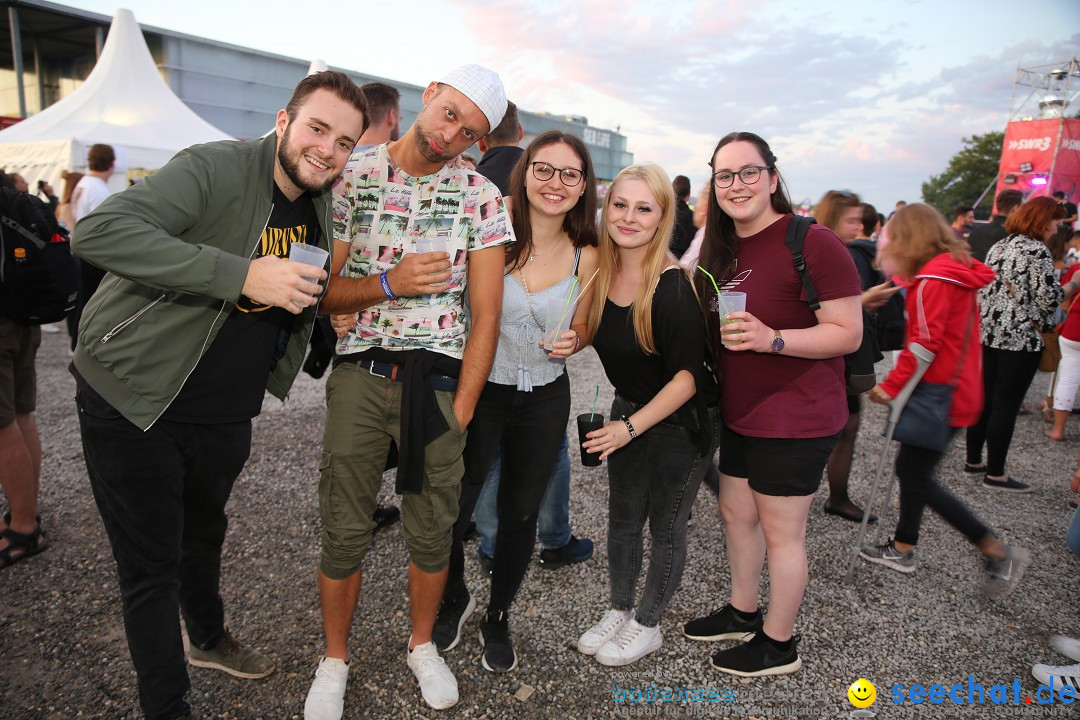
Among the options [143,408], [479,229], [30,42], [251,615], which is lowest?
[251,615]

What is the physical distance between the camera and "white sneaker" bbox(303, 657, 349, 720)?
7.11 ft

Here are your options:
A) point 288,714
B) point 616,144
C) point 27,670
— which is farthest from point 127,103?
point 616,144

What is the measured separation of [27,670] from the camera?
2.39 m

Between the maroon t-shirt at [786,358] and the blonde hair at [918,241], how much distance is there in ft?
4.31

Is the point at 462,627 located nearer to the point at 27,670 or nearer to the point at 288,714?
the point at 288,714

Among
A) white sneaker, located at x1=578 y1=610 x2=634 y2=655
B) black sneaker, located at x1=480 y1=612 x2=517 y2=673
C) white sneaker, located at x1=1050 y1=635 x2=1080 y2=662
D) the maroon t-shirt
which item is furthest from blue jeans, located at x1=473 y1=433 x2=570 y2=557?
white sneaker, located at x1=1050 y1=635 x2=1080 y2=662

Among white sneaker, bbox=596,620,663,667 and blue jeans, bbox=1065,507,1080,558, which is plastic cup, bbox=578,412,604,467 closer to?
white sneaker, bbox=596,620,663,667

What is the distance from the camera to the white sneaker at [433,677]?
2.29m

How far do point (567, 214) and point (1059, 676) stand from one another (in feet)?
9.39

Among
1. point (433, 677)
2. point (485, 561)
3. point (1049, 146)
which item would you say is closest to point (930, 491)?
point (485, 561)

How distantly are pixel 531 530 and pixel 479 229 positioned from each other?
1.28 metres

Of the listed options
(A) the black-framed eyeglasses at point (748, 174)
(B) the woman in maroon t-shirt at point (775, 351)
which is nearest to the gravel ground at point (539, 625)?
(B) the woman in maroon t-shirt at point (775, 351)

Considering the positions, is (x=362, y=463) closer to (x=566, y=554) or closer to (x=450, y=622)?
(x=450, y=622)

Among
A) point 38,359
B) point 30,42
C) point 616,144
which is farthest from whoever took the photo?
point 616,144
